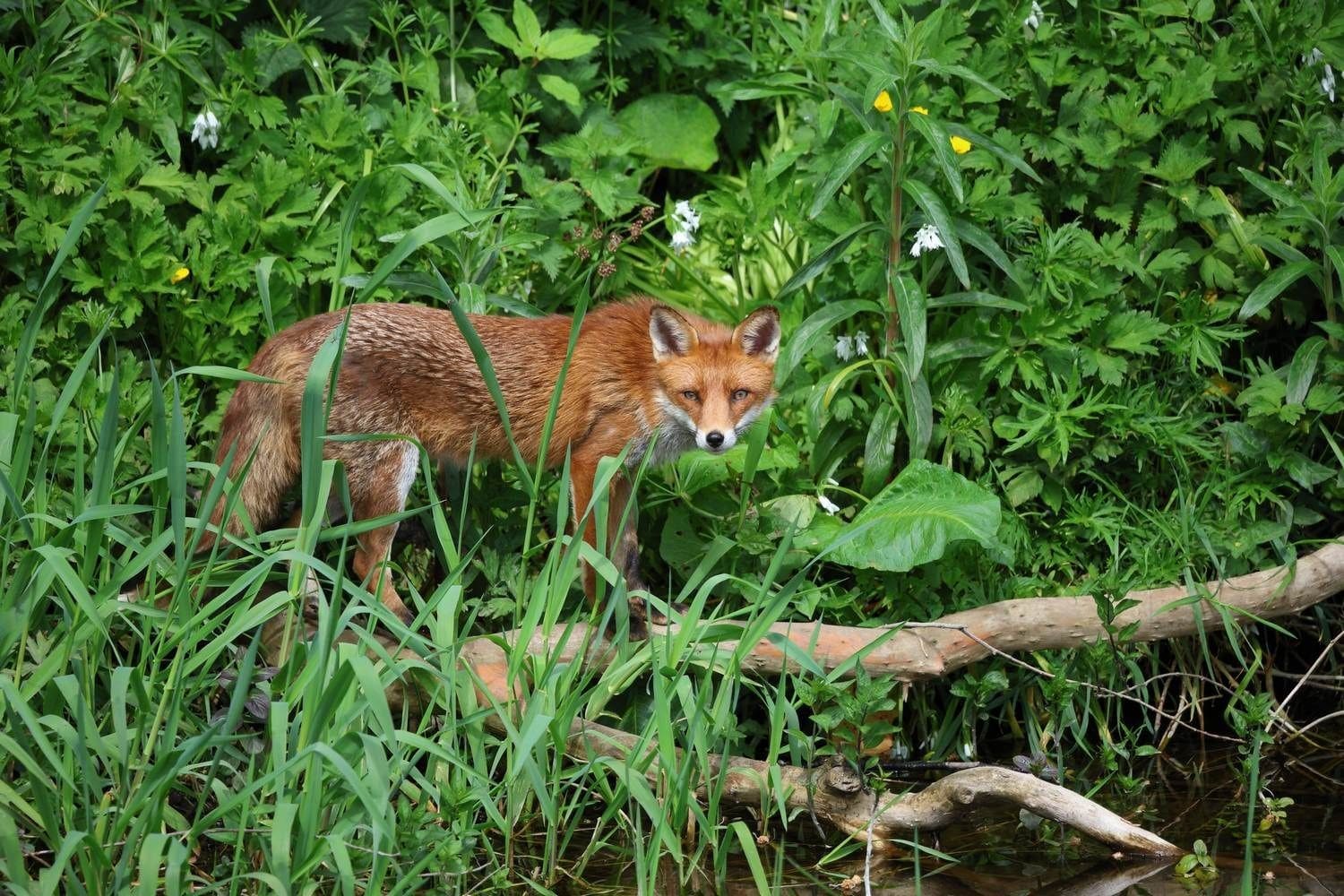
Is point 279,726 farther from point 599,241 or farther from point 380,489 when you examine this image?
point 599,241

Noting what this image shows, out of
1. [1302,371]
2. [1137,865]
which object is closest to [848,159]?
[1302,371]

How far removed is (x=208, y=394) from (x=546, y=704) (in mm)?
2736

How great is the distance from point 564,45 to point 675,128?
30.5 inches

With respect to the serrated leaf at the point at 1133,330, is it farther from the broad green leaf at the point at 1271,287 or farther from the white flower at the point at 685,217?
the white flower at the point at 685,217

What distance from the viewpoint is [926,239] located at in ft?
17.7

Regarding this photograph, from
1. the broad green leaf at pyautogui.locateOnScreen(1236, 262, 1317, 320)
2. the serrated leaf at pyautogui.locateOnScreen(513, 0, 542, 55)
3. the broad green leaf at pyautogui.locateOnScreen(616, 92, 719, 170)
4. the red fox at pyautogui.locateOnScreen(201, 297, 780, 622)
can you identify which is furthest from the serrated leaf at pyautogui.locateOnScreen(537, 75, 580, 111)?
the broad green leaf at pyautogui.locateOnScreen(1236, 262, 1317, 320)

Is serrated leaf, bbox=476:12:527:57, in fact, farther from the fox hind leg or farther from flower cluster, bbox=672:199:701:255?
the fox hind leg

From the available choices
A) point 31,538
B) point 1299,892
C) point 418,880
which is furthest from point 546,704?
point 1299,892

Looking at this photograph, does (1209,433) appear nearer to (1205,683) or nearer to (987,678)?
(1205,683)

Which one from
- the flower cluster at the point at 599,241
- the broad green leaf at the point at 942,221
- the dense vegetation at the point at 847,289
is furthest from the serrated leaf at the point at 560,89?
the broad green leaf at the point at 942,221

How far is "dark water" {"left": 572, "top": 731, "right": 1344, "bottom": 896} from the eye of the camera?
422cm

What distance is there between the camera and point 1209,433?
5.79 metres

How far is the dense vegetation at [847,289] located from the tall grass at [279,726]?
0.53ft

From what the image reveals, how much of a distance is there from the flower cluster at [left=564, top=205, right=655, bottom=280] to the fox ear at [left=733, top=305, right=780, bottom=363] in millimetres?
959
